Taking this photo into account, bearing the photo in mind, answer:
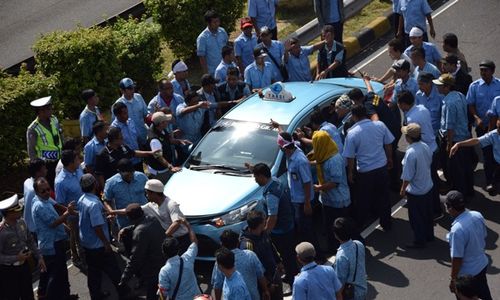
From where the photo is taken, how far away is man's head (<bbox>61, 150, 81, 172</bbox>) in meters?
11.5

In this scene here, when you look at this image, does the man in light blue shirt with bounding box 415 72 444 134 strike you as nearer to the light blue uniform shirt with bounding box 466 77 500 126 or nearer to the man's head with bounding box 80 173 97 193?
the light blue uniform shirt with bounding box 466 77 500 126

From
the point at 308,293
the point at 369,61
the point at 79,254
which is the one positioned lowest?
the point at 369,61

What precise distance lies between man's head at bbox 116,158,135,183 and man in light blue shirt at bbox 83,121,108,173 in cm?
96

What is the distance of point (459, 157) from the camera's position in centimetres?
1273

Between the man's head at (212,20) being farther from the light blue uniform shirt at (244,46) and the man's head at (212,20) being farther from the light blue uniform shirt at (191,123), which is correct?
the light blue uniform shirt at (191,123)

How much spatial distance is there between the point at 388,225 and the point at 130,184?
10.9 feet

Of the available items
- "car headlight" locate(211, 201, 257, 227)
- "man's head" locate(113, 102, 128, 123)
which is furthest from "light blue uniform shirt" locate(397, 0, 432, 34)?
"car headlight" locate(211, 201, 257, 227)

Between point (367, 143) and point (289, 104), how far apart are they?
55.2 inches

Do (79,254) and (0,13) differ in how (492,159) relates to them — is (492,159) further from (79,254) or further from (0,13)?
(0,13)

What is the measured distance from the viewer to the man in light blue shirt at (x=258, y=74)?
14594mm

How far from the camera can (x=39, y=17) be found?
21.4 metres

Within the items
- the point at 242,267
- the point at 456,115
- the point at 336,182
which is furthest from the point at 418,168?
the point at 242,267

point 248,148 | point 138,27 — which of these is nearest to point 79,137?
point 138,27

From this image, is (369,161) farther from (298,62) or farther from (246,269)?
(298,62)
